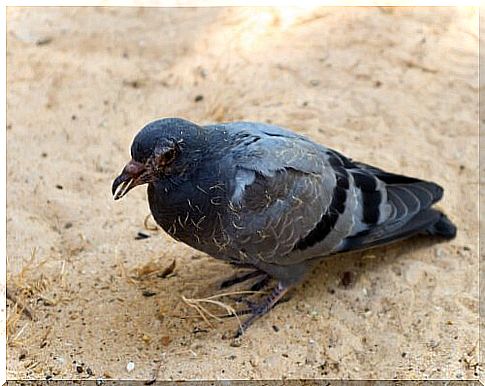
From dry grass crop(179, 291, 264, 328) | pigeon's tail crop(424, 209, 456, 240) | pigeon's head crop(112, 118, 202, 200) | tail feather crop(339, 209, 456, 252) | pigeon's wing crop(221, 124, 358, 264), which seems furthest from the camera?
pigeon's tail crop(424, 209, 456, 240)

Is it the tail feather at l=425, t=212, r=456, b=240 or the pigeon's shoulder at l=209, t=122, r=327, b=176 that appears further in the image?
the tail feather at l=425, t=212, r=456, b=240

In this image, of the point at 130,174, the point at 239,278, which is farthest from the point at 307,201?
the point at 130,174

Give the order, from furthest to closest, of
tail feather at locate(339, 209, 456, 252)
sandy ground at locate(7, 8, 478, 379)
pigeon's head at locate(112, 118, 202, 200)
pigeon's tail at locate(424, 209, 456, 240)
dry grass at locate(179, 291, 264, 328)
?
pigeon's tail at locate(424, 209, 456, 240), tail feather at locate(339, 209, 456, 252), dry grass at locate(179, 291, 264, 328), sandy ground at locate(7, 8, 478, 379), pigeon's head at locate(112, 118, 202, 200)

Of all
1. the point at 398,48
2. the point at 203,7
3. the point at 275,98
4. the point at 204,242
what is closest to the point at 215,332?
the point at 204,242

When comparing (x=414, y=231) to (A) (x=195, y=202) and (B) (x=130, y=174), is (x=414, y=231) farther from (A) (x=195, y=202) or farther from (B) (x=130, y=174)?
(B) (x=130, y=174)

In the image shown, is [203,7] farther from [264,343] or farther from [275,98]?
[264,343]

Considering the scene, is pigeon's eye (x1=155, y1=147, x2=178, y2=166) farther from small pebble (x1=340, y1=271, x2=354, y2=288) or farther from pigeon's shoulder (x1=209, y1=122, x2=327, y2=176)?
small pebble (x1=340, y1=271, x2=354, y2=288)

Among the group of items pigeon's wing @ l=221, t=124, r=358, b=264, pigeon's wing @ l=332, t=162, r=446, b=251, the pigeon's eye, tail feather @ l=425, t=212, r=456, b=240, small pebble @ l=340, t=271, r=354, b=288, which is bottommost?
small pebble @ l=340, t=271, r=354, b=288

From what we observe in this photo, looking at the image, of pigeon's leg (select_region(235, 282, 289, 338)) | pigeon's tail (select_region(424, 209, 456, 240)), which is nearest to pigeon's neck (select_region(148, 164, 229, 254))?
pigeon's leg (select_region(235, 282, 289, 338))
